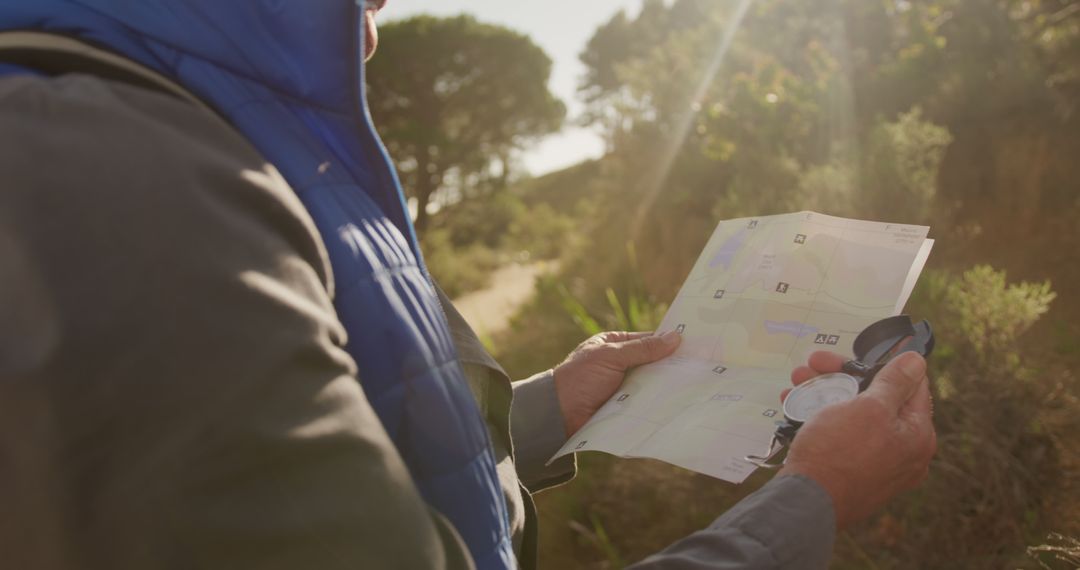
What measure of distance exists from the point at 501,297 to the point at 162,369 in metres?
10.5

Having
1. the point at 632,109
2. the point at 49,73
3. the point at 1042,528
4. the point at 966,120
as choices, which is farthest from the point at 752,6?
the point at 49,73

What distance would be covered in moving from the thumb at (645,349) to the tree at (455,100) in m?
14.9

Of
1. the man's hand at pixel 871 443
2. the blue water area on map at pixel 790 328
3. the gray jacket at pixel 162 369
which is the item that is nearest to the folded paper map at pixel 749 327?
the blue water area on map at pixel 790 328

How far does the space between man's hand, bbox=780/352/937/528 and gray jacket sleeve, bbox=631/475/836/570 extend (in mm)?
39

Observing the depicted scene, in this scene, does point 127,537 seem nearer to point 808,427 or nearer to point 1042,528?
point 808,427

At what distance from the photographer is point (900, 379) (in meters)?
1.16

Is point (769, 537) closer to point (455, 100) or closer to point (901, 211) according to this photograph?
point (901, 211)

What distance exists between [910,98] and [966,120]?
0.89 meters

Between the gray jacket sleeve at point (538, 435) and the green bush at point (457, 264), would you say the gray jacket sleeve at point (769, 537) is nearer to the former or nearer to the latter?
the gray jacket sleeve at point (538, 435)

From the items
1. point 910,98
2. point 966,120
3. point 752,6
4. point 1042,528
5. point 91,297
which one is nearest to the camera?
point 91,297

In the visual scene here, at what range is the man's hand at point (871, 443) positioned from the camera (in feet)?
3.53

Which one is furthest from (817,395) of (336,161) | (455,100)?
(455,100)

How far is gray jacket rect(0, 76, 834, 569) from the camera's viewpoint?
24.3 inches

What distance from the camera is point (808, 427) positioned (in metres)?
1.12
